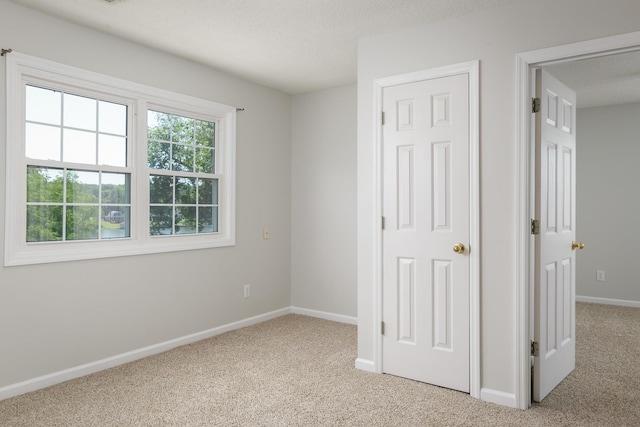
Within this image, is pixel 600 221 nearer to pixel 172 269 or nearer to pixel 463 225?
pixel 463 225

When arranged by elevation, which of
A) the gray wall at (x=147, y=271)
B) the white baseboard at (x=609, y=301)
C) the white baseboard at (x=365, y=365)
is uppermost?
the gray wall at (x=147, y=271)

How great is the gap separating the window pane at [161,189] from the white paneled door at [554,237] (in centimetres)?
288

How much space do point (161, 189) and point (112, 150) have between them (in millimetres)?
521

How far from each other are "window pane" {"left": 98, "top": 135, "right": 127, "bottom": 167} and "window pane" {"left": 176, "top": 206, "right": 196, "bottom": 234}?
671 mm

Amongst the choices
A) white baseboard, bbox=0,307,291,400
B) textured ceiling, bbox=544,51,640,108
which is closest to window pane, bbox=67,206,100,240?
white baseboard, bbox=0,307,291,400

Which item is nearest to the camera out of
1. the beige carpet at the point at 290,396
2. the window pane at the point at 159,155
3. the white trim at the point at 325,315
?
the beige carpet at the point at 290,396

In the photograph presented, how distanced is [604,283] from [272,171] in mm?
4371

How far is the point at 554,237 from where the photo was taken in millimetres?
2871

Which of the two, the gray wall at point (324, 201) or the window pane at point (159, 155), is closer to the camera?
the window pane at point (159, 155)

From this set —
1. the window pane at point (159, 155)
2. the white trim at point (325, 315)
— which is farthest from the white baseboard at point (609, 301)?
the window pane at point (159, 155)

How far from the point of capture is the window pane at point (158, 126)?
359 cm

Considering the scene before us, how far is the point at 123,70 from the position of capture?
332 cm

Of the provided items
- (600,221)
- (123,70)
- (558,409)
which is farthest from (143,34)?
(600,221)

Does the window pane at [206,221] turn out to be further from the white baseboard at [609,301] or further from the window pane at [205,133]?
the white baseboard at [609,301]
